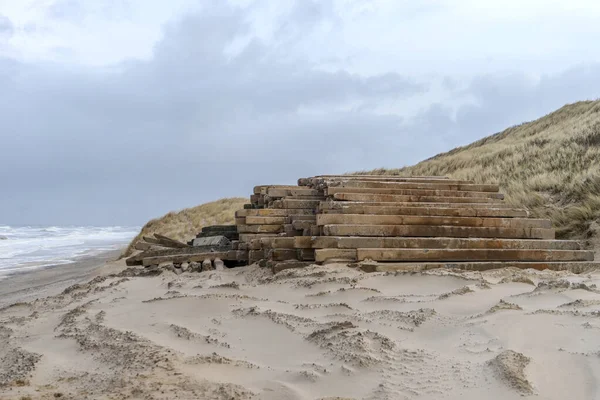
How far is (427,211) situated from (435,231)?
51 centimetres

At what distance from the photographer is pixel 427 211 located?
7480 millimetres

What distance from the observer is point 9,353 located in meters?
3.85

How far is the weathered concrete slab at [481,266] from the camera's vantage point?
600 cm

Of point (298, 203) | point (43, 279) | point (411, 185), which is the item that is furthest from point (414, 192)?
point (43, 279)

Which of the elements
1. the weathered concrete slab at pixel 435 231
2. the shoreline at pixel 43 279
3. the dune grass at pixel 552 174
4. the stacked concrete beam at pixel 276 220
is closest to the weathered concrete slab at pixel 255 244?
the stacked concrete beam at pixel 276 220

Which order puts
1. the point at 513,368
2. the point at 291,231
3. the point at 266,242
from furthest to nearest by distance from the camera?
the point at 291,231, the point at 266,242, the point at 513,368

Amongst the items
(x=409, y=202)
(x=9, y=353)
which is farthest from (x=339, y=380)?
(x=409, y=202)

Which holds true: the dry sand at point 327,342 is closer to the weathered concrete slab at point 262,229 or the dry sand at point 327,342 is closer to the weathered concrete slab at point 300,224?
the weathered concrete slab at point 300,224

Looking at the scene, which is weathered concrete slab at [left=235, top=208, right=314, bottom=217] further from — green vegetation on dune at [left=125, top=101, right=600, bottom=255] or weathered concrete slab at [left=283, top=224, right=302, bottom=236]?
green vegetation on dune at [left=125, top=101, right=600, bottom=255]

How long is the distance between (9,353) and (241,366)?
1.90m

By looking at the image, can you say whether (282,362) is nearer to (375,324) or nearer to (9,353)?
(375,324)

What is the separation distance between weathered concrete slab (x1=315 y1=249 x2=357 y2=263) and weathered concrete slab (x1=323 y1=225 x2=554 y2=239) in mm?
353

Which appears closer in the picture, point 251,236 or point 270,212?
point 251,236

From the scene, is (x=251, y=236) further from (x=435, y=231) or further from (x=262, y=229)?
(x=435, y=231)
